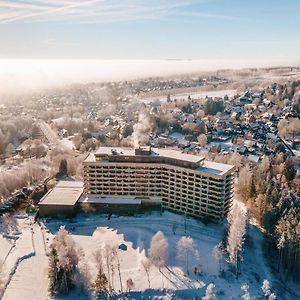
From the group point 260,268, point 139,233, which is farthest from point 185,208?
point 260,268

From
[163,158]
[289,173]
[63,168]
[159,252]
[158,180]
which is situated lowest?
[289,173]

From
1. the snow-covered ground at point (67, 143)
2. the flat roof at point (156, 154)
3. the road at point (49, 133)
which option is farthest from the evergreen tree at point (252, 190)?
the road at point (49, 133)

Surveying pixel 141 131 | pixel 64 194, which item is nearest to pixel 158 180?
pixel 64 194

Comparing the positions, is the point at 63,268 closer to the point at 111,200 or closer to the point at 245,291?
the point at 111,200

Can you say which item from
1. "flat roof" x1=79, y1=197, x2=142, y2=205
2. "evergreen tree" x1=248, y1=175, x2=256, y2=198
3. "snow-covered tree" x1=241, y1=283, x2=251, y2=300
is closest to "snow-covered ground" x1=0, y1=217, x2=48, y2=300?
"flat roof" x1=79, y1=197, x2=142, y2=205

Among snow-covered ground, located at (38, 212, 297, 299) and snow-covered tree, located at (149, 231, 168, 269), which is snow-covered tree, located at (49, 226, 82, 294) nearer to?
snow-covered ground, located at (38, 212, 297, 299)

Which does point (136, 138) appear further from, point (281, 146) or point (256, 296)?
point (256, 296)

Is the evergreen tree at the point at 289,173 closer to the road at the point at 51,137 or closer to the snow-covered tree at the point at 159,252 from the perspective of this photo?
the snow-covered tree at the point at 159,252

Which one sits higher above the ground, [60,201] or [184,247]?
[60,201]
